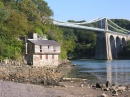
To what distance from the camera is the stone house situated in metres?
34.8

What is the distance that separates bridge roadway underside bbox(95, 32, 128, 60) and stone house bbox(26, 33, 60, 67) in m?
52.3

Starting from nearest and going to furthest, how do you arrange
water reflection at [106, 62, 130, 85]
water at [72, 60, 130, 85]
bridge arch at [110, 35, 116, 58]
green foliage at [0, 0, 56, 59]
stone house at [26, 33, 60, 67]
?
water reflection at [106, 62, 130, 85]
water at [72, 60, 130, 85]
green foliage at [0, 0, 56, 59]
stone house at [26, 33, 60, 67]
bridge arch at [110, 35, 116, 58]

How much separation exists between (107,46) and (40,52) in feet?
186

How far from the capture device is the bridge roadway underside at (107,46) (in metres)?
88.8

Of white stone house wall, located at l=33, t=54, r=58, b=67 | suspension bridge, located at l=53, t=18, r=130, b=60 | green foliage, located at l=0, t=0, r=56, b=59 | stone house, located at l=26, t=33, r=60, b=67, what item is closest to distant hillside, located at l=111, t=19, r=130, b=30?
suspension bridge, located at l=53, t=18, r=130, b=60

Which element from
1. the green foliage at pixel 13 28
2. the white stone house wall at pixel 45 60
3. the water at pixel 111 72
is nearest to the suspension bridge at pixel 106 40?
the water at pixel 111 72

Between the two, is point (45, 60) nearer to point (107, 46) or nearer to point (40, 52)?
point (40, 52)

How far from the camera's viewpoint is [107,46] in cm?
8994

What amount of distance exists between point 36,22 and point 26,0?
10.6ft

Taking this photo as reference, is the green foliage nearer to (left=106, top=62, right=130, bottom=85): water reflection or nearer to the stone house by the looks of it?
the stone house

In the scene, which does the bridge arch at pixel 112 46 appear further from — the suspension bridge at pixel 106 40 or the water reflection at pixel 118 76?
the water reflection at pixel 118 76

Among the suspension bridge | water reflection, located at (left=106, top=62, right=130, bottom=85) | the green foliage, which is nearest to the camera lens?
water reflection, located at (left=106, top=62, right=130, bottom=85)

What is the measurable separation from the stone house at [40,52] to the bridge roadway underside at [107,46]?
52.3m

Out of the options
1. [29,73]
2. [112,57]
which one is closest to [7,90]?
[29,73]
